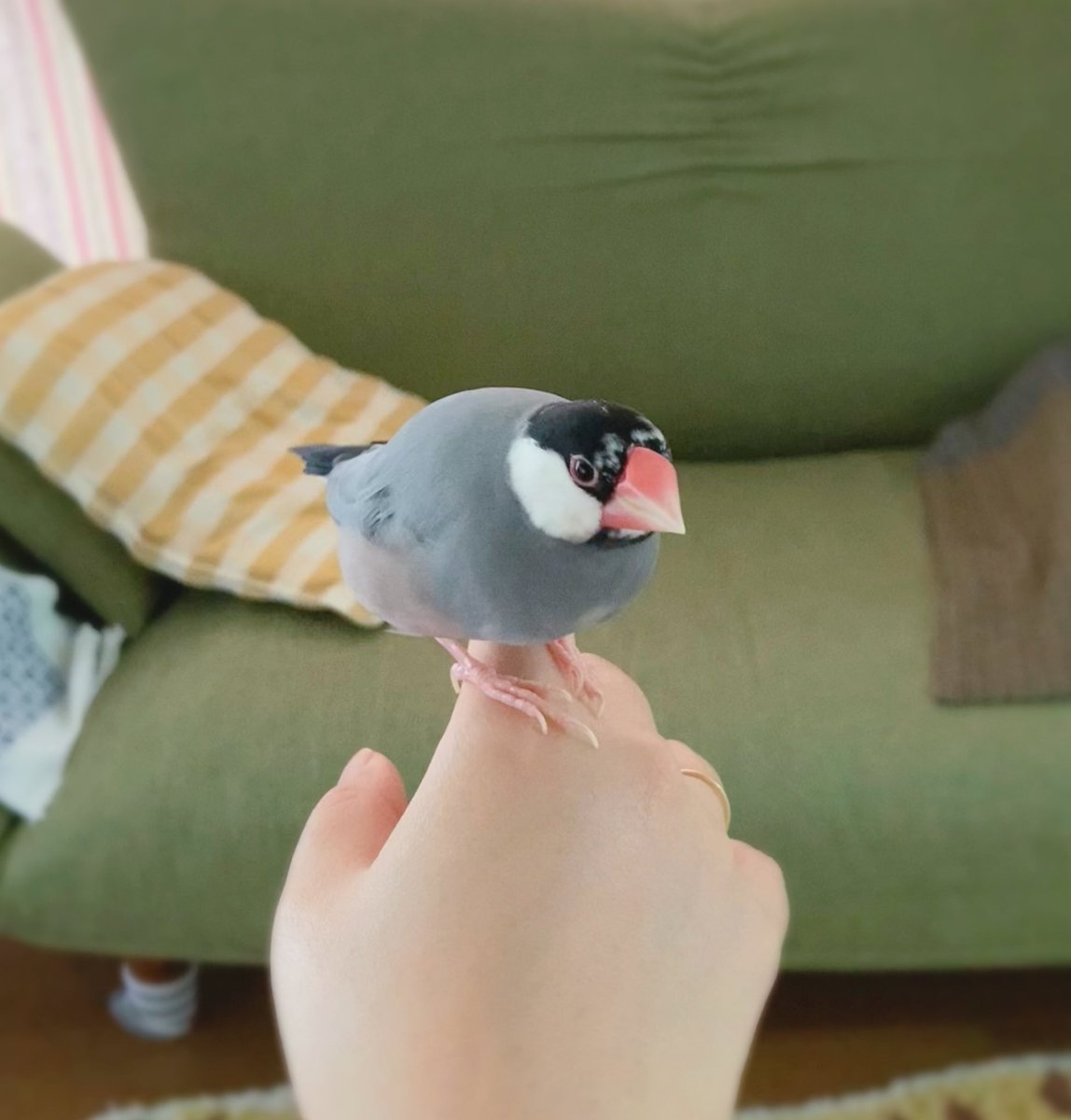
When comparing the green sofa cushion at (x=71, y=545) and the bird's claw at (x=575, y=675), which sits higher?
the bird's claw at (x=575, y=675)

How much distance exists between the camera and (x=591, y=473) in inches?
16.2

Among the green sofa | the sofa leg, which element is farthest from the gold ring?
the sofa leg

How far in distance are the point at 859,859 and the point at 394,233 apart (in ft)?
2.88

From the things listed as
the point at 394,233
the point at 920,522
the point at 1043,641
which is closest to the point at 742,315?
the point at 920,522

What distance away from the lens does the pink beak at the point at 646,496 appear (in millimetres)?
410

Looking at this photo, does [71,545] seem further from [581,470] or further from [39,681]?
[581,470]

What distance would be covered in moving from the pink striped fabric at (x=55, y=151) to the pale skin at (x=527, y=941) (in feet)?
4.18

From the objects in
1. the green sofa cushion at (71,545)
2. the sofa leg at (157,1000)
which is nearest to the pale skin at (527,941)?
the green sofa cushion at (71,545)

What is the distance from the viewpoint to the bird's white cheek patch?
0.41 m

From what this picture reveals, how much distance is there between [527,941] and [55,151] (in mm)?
1562

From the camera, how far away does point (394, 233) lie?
121cm

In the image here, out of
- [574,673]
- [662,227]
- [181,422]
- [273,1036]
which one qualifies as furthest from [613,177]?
[273,1036]

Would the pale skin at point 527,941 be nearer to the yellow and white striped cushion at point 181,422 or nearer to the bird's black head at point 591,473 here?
the bird's black head at point 591,473

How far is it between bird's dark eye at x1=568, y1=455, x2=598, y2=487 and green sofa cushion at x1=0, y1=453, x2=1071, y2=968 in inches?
→ 19.1
